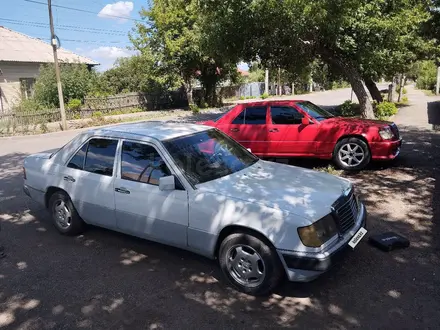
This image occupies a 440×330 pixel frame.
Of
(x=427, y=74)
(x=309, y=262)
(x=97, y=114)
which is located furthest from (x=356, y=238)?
(x=427, y=74)

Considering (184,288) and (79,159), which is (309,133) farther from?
(184,288)

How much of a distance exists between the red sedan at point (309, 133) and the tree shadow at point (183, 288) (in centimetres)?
232

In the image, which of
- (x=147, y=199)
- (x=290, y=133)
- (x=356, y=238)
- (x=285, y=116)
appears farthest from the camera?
(x=285, y=116)

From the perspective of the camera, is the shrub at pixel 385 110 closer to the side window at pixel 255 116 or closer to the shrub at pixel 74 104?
the side window at pixel 255 116

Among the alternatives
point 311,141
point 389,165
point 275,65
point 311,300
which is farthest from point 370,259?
point 275,65

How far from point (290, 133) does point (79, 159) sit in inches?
179

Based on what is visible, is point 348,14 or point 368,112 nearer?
point 348,14

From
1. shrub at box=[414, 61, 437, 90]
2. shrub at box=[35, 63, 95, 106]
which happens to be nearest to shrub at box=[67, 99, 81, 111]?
shrub at box=[35, 63, 95, 106]

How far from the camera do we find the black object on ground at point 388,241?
4457mm

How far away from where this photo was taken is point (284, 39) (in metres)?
13.4

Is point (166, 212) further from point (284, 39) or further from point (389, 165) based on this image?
point (284, 39)

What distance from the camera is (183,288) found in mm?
3900

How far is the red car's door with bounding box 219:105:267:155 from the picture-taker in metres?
8.38

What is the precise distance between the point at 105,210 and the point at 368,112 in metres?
12.4
